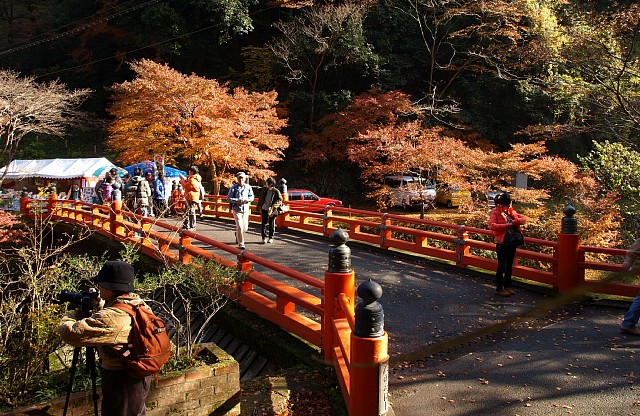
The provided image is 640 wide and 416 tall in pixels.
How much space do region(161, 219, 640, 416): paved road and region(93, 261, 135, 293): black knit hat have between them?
191cm

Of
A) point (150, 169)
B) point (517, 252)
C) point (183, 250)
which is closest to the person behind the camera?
point (517, 252)

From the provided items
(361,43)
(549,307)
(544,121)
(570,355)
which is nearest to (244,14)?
(361,43)

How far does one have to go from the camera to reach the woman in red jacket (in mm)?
7352

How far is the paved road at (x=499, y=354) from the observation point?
4.39 metres

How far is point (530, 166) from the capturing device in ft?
55.6

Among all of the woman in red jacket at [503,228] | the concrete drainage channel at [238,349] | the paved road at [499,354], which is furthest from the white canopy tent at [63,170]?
the woman in red jacket at [503,228]

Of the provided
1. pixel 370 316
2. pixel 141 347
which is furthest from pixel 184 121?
pixel 370 316

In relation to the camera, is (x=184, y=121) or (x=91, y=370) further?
(x=184, y=121)

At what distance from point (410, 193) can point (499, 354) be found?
16009 mm

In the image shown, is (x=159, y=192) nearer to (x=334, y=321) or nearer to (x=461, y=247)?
(x=461, y=247)

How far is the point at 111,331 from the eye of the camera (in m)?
3.23

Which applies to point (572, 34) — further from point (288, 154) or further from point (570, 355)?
point (288, 154)

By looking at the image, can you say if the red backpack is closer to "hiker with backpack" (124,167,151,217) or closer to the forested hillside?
"hiker with backpack" (124,167,151,217)

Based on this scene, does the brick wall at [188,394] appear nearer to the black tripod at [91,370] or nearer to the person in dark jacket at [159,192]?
the black tripod at [91,370]
